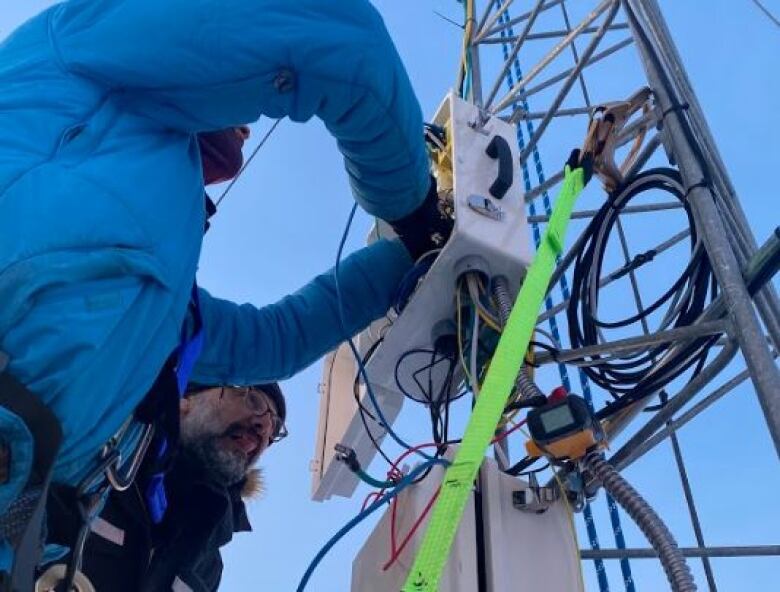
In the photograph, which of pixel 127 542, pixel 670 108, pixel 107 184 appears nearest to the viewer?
pixel 107 184

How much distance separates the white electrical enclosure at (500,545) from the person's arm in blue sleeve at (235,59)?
0.78 m

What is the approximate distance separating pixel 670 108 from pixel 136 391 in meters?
1.50

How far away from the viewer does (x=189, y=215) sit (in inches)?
61.3

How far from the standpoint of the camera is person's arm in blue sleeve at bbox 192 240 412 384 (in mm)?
2318

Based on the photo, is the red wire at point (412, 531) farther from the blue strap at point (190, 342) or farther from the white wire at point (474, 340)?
the blue strap at point (190, 342)

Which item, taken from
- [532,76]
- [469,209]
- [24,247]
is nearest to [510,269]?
[469,209]

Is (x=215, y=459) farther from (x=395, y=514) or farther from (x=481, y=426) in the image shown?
(x=481, y=426)

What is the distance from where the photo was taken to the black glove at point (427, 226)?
2.08m

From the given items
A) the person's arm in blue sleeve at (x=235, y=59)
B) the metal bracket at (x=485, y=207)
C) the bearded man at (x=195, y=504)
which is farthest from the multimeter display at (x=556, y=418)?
the bearded man at (x=195, y=504)

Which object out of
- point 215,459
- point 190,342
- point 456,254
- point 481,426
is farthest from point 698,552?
point 215,459

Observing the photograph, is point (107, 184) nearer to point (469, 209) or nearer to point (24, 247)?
point (24, 247)

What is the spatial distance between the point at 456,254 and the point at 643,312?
64 cm

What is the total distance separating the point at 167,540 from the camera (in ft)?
9.55

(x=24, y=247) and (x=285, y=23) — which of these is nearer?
(x=24, y=247)
